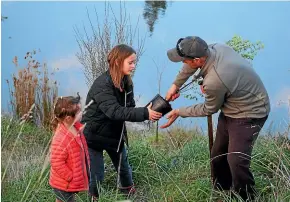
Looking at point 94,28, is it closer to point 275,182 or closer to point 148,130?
point 148,130

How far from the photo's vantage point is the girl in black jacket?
13.7ft

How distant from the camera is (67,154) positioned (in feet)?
12.6

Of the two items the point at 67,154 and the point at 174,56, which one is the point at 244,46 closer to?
the point at 174,56

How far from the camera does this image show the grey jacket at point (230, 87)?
3834 millimetres

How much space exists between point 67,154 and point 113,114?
534mm

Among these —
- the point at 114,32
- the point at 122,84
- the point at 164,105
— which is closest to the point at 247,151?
the point at 164,105

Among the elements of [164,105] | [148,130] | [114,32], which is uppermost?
[114,32]

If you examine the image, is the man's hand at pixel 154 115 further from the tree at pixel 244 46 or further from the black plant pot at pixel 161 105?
the tree at pixel 244 46

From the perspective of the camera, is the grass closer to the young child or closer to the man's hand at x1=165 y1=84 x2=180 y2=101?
the young child

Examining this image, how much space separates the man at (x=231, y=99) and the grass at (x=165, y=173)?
0.82 ft

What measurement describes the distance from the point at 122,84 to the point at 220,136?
95cm

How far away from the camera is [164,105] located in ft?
13.9

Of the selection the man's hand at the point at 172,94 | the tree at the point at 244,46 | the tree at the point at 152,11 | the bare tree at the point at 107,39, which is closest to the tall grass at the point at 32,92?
the bare tree at the point at 107,39

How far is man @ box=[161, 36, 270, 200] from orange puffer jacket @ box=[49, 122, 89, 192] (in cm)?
88
